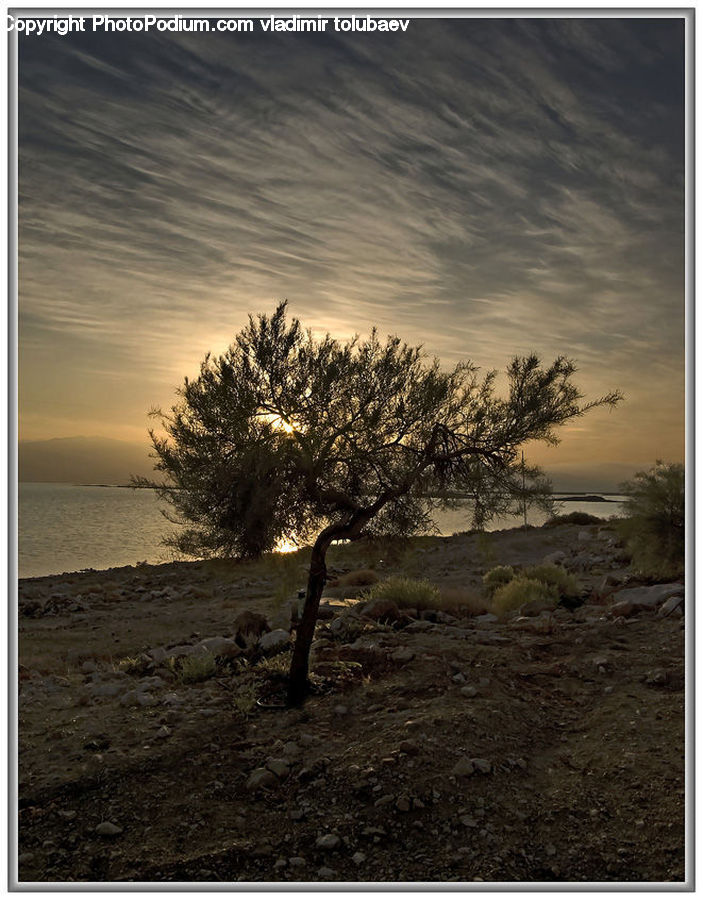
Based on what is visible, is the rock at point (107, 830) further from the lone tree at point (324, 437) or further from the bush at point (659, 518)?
the bush at point (659, 518)

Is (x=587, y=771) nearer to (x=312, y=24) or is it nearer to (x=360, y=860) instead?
(x=360, y=860)

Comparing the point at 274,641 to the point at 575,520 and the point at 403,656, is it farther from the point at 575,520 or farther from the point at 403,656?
the point at 575,520

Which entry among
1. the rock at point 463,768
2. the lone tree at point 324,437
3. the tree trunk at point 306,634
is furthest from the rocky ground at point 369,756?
the lone tree at point 324,437

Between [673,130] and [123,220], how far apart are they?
5.88 metres

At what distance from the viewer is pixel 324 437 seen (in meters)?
8.23

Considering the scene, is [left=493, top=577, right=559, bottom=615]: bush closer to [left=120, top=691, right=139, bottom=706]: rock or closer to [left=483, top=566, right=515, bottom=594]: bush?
[left=483, top=566, right=515, bottom=594]: bush

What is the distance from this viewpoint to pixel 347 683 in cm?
962

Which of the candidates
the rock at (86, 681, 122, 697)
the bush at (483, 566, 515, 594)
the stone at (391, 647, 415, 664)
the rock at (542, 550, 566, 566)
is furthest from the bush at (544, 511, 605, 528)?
the rock at (86, 681, 122, 697)

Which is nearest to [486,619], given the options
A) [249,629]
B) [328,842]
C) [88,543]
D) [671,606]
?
[671,606]

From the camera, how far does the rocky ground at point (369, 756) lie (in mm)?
5516

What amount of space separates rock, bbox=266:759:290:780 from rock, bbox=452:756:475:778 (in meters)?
1.77

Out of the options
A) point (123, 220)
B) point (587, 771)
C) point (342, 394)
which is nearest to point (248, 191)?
point (123, 220)

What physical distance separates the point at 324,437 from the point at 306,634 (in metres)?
2.93

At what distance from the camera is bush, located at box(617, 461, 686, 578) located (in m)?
15.3
